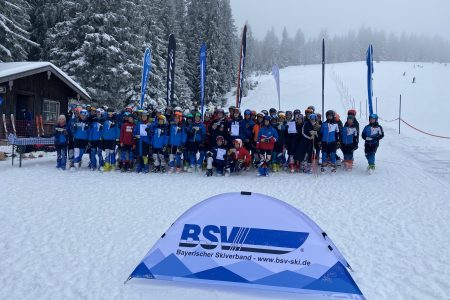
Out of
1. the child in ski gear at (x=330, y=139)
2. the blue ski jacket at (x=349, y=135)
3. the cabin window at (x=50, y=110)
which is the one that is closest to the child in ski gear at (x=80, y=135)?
the child in ski gear at (x=330, y=139)

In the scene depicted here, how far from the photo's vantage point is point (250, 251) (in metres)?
3.89

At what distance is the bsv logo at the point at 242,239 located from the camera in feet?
12.6

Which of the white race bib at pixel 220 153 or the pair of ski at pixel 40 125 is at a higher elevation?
the pair of ski at pixel 40 125

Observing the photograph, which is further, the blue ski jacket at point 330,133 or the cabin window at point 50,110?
the cabin window at point 50,110

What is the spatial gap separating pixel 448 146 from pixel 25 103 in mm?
19756

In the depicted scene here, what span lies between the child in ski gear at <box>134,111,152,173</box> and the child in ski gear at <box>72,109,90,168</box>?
68.6 inches

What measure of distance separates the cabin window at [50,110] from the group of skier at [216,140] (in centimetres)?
749

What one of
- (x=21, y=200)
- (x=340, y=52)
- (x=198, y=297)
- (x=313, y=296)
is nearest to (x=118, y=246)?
(x=198, y=297)

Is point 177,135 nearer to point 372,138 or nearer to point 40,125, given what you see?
point 372,138

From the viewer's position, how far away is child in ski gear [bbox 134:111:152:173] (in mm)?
11328

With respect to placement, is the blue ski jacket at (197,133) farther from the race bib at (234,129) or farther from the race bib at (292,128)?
the race bib at (292,128)

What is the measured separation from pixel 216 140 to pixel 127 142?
2.88 metres

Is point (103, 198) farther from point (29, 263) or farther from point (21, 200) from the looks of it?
point (29, 263)

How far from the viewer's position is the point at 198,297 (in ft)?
12.6
